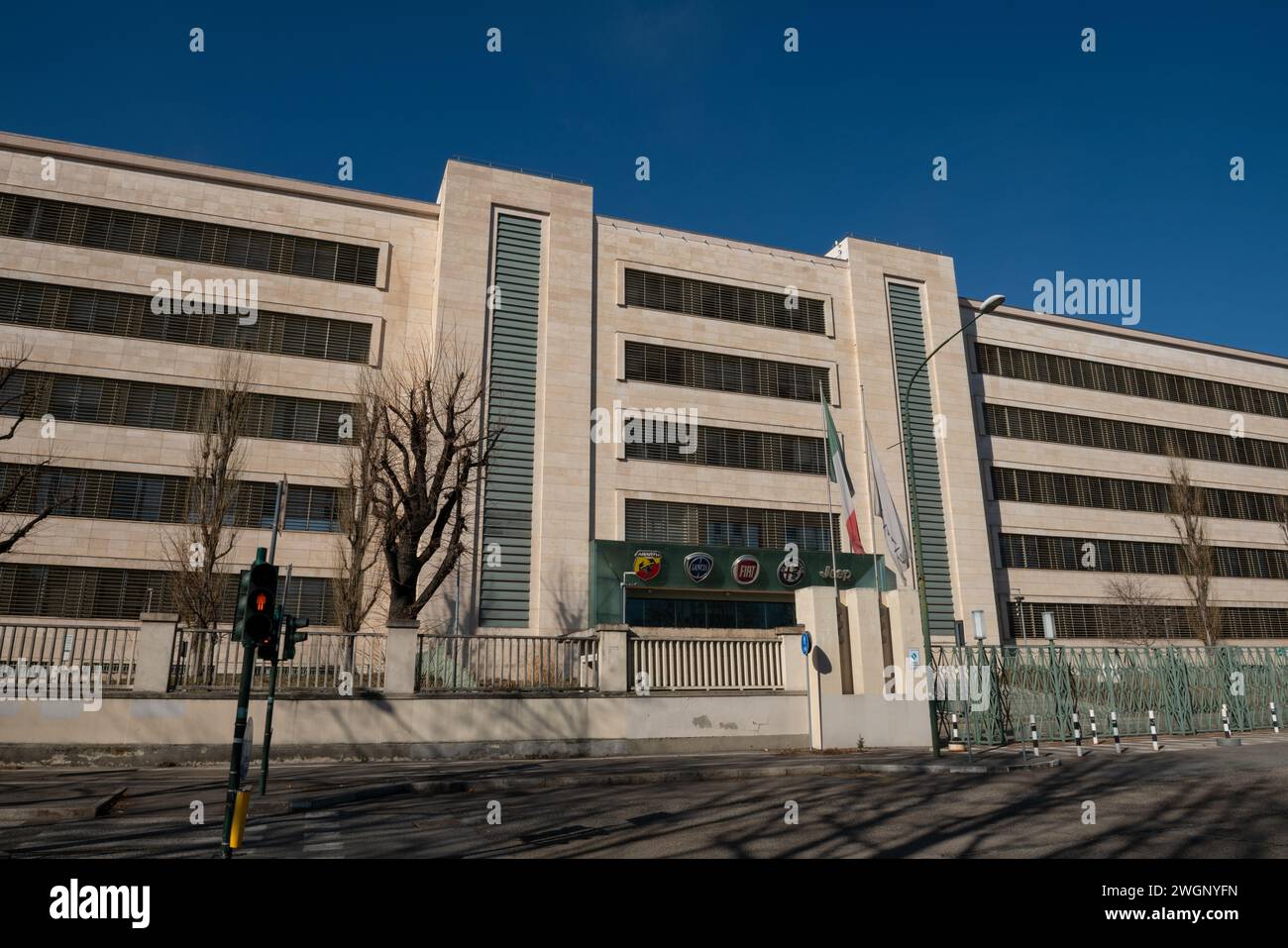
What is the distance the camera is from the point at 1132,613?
36375mm

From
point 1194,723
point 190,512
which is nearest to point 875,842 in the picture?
point 1194,723

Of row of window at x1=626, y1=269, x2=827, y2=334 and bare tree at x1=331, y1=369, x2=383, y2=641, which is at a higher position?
row of window at x1=626, y1=269, x2=827, y2=334

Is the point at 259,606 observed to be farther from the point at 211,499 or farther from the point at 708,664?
the point at 211,499

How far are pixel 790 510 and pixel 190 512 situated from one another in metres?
20.1

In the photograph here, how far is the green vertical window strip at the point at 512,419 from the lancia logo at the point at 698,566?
528cm

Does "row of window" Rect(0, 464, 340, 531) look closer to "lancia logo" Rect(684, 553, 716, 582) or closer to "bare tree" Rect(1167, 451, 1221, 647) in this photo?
"lancia logo" Rect(684, 553, 716, 582)

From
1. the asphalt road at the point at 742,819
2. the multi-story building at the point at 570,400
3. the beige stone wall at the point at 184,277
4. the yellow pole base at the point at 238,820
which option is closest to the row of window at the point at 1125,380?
the multi-story building at the point at 570,400

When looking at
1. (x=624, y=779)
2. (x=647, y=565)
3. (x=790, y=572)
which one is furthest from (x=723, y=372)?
(x=624, y=779)

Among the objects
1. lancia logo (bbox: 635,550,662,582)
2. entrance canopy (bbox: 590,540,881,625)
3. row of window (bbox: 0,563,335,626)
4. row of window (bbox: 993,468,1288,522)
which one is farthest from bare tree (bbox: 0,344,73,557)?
row of window (bbox: 993,468,1288,522)

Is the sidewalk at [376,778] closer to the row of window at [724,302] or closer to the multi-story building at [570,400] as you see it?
the multi-story building at [570,400]

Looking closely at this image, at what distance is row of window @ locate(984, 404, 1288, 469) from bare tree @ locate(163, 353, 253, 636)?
2957 centimetres

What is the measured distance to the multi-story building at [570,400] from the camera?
84.0 feet

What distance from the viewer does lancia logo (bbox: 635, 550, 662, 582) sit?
90.4 feet
